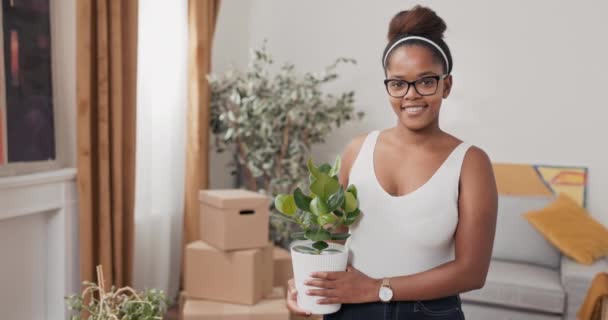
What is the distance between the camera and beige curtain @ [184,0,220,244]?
130 inches

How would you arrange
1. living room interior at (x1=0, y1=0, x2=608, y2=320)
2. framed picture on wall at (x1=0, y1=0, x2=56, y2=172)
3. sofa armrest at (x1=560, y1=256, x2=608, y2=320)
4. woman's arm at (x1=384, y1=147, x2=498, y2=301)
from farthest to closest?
sofa armrest at (x1=560, y1=256, x2=608, y2=320)
living room interior at (x1=0, y1=0, x2=608, y2=320)
framed picture on wall at (x1=0, y1=0, x2=56, y2=172)
woman's arm at (x1=384, y1=147, x2=498, y2=301)

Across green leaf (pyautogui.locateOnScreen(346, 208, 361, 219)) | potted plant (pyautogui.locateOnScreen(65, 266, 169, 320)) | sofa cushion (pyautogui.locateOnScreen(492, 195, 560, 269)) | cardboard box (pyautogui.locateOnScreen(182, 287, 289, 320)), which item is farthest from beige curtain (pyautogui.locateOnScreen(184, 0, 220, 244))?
green leaf (pyautogui.locateOnScreen(346, 208, 361, 219))

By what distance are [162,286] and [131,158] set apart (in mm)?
925

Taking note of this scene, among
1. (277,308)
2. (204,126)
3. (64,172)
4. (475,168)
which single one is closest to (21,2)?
(64,172)

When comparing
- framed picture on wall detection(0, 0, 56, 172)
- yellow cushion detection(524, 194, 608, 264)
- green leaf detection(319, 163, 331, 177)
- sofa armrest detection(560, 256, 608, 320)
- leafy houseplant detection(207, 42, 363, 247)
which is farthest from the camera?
leafy houseplant detection(207, 42, 363, 247)

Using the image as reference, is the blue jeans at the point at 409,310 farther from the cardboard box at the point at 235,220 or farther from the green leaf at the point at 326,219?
the cardboard box at the point at 235,220

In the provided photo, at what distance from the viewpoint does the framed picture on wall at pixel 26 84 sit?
2121 mm

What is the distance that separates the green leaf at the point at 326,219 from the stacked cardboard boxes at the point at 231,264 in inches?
62.3

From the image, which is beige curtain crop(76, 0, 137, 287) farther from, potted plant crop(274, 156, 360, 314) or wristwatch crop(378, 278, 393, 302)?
wristwatch crop(378, 278, 393, 302)

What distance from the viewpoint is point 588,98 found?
347cm

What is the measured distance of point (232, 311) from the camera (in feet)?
8.34

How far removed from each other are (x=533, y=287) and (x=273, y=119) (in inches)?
67.4

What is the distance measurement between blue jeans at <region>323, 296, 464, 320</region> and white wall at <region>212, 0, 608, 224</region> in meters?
2.86

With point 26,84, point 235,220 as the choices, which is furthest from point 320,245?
point 26,84
